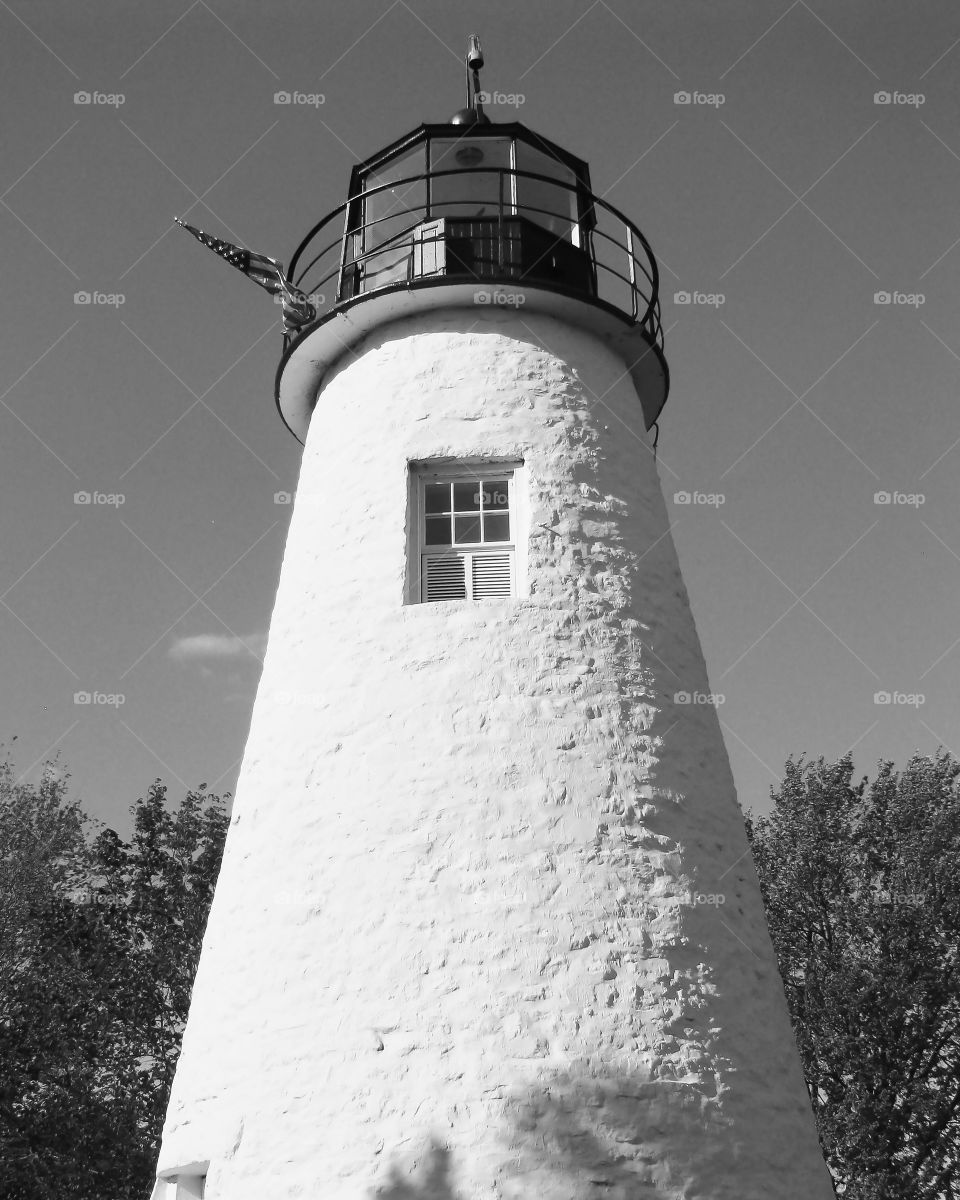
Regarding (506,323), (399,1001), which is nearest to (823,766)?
(506,323)

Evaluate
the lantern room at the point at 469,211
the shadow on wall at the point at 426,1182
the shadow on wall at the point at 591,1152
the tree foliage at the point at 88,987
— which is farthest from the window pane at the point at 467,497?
the tree foliage at the point at 88,987

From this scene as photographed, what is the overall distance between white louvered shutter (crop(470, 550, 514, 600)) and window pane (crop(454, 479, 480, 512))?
0.47 metres

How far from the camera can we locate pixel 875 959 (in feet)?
66.1

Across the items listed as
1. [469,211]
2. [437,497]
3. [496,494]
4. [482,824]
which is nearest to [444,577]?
[437,497]

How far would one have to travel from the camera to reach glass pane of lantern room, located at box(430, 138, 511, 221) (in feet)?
37.1

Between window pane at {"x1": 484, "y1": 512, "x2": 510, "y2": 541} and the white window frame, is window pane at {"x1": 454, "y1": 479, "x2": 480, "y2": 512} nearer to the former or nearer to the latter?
the white window frame

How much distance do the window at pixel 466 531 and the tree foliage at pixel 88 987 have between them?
13.4m

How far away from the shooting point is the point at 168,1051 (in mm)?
21000

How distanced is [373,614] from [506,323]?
302 centimetres

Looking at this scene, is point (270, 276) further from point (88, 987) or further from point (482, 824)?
point (88, 987)

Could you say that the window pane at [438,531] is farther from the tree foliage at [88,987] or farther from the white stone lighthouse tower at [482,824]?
the tree foliage at [88,987]

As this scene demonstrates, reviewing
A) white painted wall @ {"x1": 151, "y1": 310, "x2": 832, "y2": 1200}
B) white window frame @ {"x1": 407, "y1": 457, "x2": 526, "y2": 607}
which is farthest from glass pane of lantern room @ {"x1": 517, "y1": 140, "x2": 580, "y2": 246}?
white window frame @ {"x1": 407, "y1": 457, "x2": 526, "y2": 607}

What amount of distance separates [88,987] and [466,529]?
1456 centimetres

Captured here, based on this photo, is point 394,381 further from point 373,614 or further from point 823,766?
point 823,766
